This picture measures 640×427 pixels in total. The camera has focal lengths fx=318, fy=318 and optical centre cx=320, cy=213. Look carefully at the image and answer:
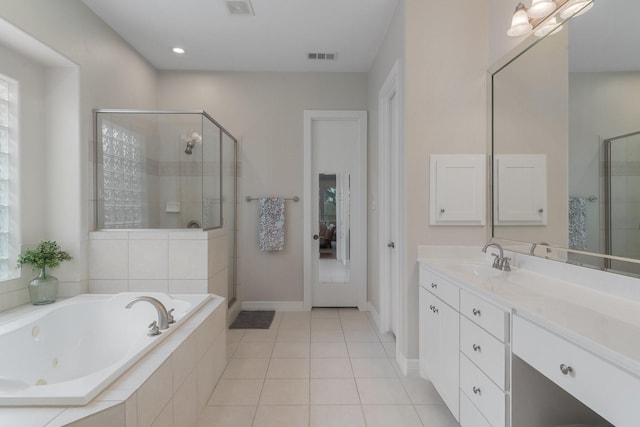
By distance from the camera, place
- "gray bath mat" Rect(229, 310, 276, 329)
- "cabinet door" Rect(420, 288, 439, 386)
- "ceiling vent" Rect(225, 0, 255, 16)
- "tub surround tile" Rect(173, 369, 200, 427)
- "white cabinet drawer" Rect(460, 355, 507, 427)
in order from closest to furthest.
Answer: "white cabinet drawer" Rect(460, 355, 507, 427) → "tub surround tile" Rect(173, 369, 200, 427) → "cabinet door" Rect(420, 288, 439, 386) → "ceiling vent" Rect(225, 0, 255, 16) → "gray bath mat" Rect(229, 310, 276, 329)

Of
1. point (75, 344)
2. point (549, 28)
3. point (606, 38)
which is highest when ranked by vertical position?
point (549, 28)

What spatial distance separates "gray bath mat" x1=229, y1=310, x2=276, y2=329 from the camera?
3.19 m

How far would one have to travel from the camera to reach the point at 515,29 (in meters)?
1.80

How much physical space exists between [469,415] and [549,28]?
1986mm

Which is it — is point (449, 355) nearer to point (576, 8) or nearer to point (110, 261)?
point (576, 8)

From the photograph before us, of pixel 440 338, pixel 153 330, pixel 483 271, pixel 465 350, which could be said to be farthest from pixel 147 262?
pixel 483 271

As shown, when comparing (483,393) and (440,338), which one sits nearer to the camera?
(483,393)

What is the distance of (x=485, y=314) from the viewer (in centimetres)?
139

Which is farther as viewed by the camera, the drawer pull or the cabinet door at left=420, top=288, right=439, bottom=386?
the cabinet door at left=420, top=288, right=439, bottom=386

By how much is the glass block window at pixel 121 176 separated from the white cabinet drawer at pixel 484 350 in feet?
8.10

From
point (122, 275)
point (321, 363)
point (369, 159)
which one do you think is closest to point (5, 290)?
point (122, 275)

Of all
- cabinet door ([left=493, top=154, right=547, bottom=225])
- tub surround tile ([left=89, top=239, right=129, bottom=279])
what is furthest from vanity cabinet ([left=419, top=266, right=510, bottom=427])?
Answer: tub surround tile ([left=89, top=239, right=129, bottom=279])

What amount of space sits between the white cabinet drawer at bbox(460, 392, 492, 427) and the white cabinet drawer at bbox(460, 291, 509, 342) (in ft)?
1.28

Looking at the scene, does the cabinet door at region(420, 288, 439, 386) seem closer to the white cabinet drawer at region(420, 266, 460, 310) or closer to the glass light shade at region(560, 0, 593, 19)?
the white cabinet drawer at region(420, 266, 460, 310)
